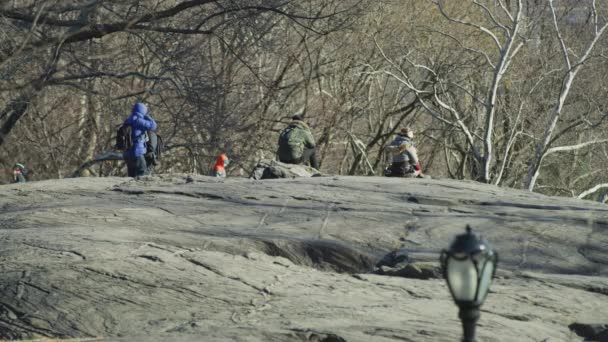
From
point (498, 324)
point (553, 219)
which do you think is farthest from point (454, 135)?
point (498, 324)

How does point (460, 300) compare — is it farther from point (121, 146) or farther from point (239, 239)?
point (121, 146)

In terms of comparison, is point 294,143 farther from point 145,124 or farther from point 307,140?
point 145,124

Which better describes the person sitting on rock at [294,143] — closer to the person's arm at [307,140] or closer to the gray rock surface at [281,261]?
the person's arm at [307,140]

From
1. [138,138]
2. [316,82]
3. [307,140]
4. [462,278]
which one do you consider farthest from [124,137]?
[316,82]

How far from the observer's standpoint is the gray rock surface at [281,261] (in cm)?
866

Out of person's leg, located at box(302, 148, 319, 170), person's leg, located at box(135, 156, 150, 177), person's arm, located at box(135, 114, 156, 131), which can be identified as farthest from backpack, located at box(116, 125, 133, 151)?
person's leg, located at box(302, 148, 319, 170)

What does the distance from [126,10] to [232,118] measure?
5.87m

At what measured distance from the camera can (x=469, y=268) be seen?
5.31 meters

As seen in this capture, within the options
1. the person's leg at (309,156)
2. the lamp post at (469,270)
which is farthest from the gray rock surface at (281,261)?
the person's leg at (309,156)

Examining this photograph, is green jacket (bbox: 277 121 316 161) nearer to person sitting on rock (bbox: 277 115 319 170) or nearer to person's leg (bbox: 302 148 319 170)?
person sitting on rock (bbox: 277 115 319 170)

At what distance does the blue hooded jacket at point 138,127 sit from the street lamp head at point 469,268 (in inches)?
487

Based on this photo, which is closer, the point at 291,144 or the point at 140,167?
the point at 140,167

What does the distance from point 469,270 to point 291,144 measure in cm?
1402

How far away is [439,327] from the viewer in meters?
8.20
